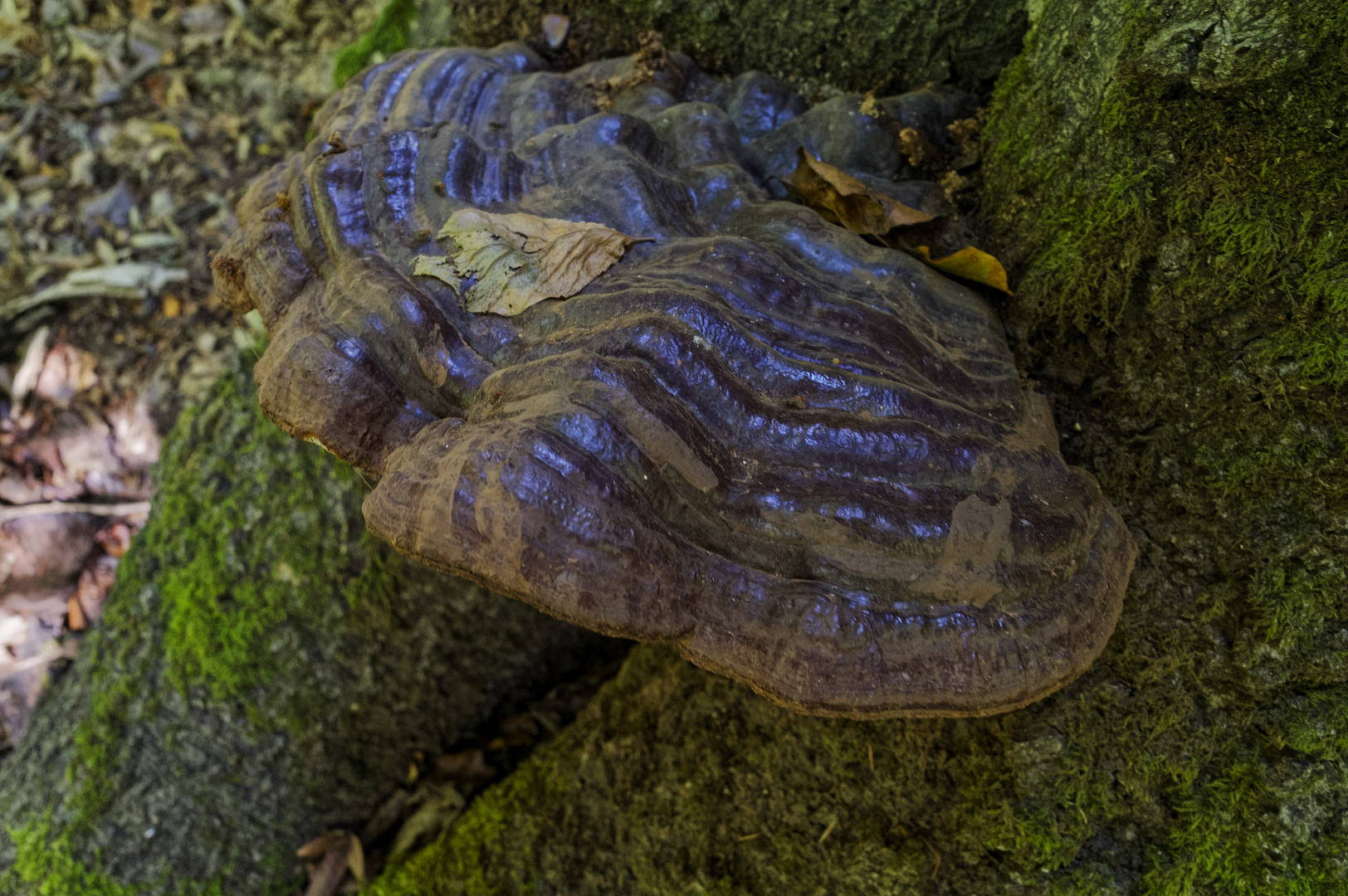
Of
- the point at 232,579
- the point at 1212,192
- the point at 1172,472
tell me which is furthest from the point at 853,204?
the point at 232,579

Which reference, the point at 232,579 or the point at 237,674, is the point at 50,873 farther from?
the point at 232,579

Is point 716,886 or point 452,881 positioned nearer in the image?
point 716,886

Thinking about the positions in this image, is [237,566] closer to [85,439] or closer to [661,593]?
[85,439]

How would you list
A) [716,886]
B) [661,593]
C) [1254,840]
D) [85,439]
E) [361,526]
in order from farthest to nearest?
1. [85,439]
2. [361,526]
3. [716,886]
4. [1254,840]
5. [661,593]

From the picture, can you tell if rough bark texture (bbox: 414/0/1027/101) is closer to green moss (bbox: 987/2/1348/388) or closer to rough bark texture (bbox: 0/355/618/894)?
green moss (bbox: 987/2/1348/388)

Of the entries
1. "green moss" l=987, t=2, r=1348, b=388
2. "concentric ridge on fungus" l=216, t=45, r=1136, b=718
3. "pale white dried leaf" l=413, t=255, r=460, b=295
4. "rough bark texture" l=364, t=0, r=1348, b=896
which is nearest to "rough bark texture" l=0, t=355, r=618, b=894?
"concentric ridge on fungus" l=216, t=45, r=1136, b=718

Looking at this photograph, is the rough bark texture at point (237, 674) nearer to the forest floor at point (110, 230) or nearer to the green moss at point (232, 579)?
the green moss at point (232, 579)

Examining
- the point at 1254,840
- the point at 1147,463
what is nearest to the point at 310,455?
the point at 1147,463
